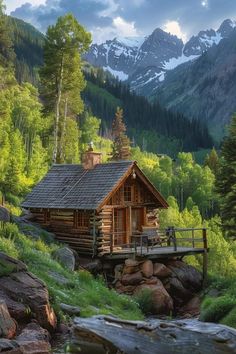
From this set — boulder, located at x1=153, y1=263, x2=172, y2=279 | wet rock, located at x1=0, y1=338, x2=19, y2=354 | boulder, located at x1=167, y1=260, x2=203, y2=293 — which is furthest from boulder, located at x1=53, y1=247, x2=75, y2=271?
wet rock, located at x1=0, y1=338, x2=19, y2=354

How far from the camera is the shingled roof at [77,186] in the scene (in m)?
28.8

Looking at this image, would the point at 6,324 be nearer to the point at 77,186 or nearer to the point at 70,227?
the point at 70,227

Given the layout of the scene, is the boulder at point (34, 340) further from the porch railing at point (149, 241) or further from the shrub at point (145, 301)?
the porch railing at point (149, 241)

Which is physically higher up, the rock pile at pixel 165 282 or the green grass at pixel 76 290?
the green grass at pixel 76 290

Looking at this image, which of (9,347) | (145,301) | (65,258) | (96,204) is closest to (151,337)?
(9,347)

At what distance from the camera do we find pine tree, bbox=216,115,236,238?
34.1 meters

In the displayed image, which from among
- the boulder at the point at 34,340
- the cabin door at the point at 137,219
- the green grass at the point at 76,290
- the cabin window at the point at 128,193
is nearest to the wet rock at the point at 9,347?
the boulder at the point at 34,340

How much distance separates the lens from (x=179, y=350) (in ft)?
27.0

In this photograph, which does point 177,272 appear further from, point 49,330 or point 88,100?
point 88,100

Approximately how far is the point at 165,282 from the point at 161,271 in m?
0.65

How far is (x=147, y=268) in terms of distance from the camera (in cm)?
2609

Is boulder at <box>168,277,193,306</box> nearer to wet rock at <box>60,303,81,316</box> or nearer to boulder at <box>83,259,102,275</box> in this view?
boulder at <box>83,259,102,275</box>

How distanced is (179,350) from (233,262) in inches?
1497

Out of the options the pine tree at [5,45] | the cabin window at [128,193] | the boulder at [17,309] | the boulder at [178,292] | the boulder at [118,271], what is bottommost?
the boulder at [178,292]
